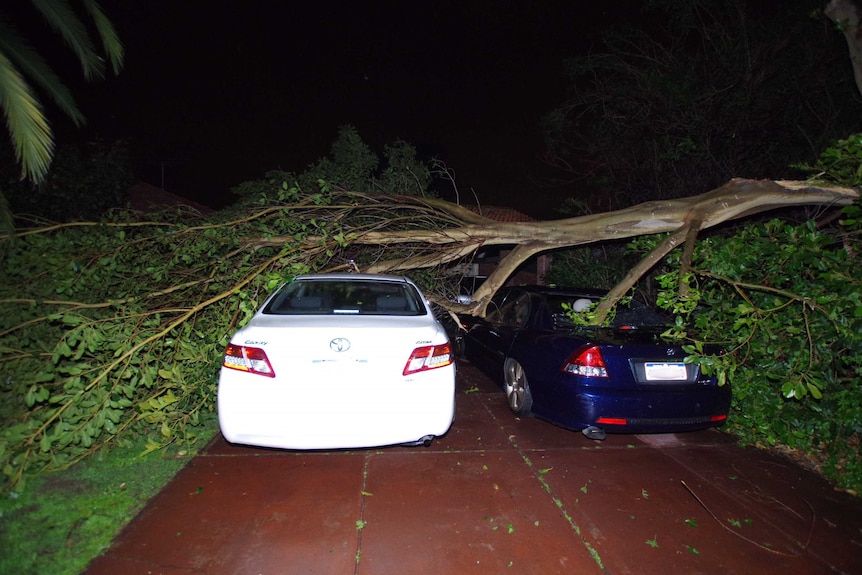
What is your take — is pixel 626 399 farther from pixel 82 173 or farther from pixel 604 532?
pixel 82 173

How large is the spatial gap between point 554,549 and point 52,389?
4.37 metres

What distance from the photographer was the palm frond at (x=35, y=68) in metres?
4.45

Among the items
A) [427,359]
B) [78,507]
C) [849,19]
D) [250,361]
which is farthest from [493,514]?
[849,19]

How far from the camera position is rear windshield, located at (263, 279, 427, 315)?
4125 mm

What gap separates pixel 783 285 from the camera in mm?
4672

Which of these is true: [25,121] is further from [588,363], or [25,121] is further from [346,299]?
[588,363]

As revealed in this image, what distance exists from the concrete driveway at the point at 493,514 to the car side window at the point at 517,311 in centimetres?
145

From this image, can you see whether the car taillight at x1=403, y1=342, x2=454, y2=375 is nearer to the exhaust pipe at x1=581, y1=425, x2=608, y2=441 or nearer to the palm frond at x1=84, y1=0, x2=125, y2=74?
the exhaust pipe at x1=581, y1=425, x2=608, y2=441

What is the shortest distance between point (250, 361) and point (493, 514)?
77.7 inches

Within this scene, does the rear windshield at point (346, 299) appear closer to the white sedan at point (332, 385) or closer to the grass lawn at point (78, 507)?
the white sedan at point (332, 385)

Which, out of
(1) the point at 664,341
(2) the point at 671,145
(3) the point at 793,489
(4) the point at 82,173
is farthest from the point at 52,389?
(2) the point at 671,145

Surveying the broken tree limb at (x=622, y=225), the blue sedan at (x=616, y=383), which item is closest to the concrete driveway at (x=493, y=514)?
the blue sedan at (x=616, y=383)

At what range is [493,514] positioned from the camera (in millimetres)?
3232

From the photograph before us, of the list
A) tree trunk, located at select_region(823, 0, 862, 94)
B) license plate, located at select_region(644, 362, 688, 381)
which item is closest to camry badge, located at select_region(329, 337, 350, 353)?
license plate, located at select_region(644, 362, 688, 381)
